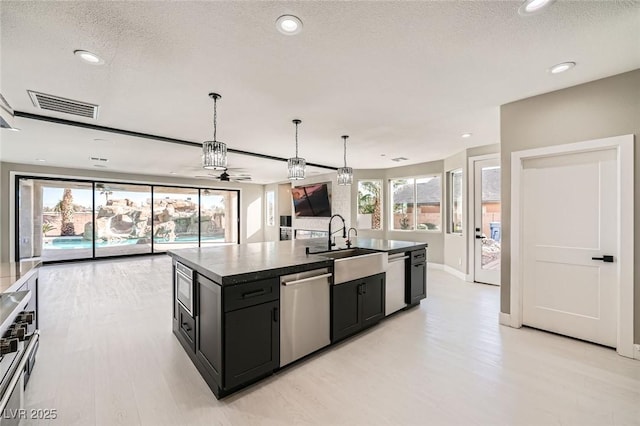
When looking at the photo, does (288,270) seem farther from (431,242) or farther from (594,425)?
(431,242)

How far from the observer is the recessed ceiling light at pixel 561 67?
7.59ft

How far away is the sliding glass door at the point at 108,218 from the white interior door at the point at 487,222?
8147 mm

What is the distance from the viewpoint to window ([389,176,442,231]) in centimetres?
653

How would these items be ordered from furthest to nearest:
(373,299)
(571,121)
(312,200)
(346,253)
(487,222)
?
(312,200), (487,222), (346,253), (373,299), (571,121)

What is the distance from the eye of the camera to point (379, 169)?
748cm

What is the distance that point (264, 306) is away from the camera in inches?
85.4

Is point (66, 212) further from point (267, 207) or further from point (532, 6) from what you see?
point (532, 6)

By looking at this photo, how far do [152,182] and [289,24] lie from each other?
827 centimetres

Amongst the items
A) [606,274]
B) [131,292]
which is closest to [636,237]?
[606,274]

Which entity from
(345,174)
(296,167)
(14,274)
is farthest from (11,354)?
(345,174)

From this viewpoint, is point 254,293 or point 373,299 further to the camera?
point 373,299

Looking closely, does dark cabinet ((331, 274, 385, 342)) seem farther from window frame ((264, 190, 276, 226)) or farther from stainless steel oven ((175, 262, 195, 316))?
window frame ((264, 190, 276, 226))

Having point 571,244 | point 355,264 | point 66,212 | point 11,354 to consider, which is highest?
point 66,212

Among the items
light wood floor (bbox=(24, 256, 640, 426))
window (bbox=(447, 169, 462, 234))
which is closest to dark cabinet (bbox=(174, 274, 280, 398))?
light wood floor (bbox=(24, 256, 640, 426))
